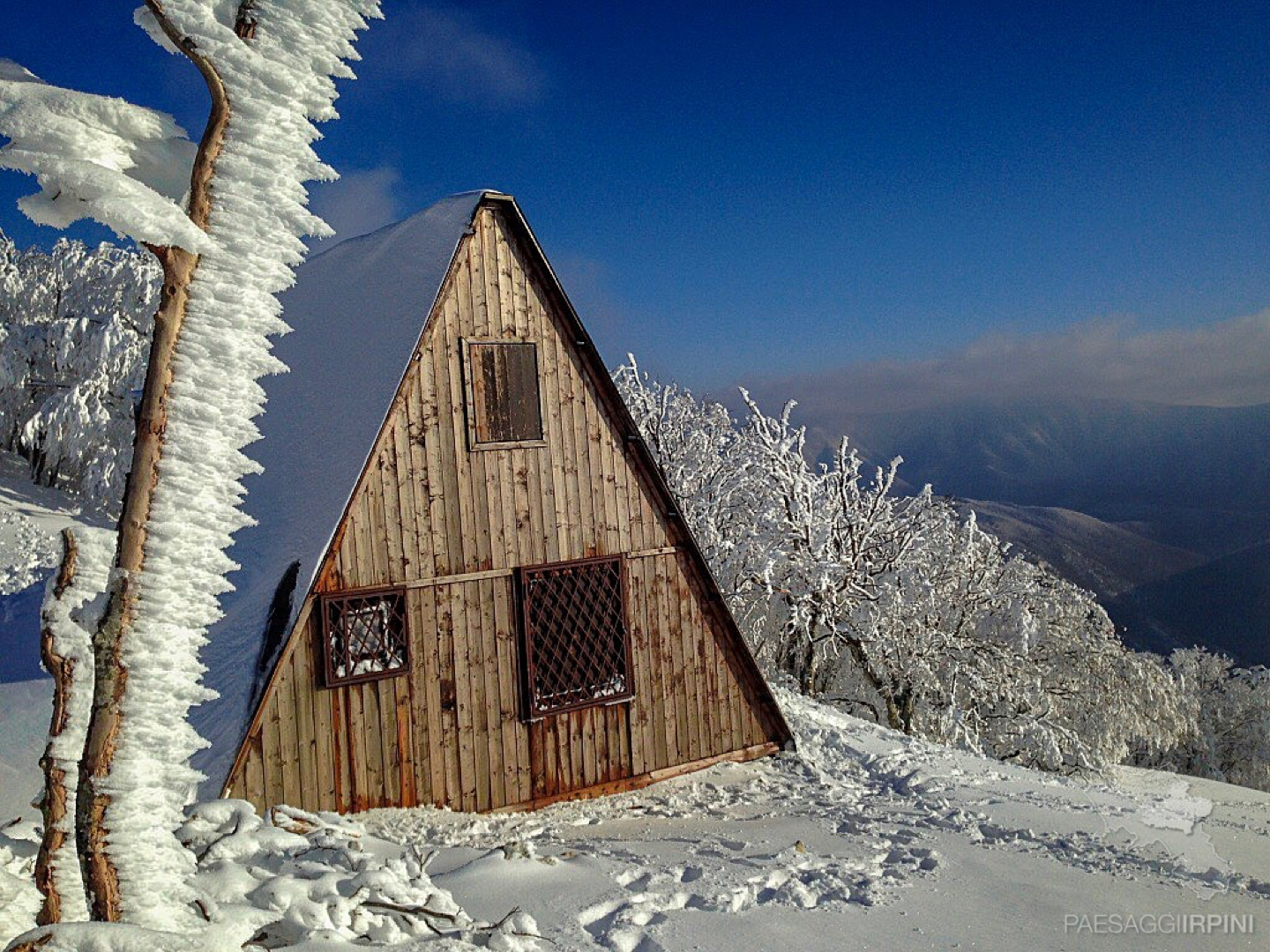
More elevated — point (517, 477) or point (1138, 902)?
point (517, 477)

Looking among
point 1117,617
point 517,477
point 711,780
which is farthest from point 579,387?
point 1117,617

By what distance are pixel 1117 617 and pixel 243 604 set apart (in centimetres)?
10535

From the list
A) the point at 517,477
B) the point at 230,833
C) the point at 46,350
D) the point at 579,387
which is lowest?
the point at 230,833

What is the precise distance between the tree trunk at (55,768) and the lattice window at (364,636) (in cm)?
536

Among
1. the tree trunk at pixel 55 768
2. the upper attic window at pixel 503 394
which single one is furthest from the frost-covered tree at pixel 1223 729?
the tree trunk at pixel 55 768

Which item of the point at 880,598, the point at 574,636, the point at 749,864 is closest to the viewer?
the point at 749,864

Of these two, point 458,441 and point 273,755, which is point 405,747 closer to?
point 273,755

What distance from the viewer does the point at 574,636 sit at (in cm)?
909

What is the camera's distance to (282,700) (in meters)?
7.30

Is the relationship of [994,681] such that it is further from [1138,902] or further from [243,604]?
[243,604]

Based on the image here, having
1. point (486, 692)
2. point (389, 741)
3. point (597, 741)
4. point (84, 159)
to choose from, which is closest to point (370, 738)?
point (389, 741)

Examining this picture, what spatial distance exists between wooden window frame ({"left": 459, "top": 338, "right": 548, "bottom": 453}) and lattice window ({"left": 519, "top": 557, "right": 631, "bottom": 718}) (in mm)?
1394

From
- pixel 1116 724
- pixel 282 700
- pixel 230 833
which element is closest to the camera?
pixel 230 833

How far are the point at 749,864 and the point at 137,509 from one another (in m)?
5.73
